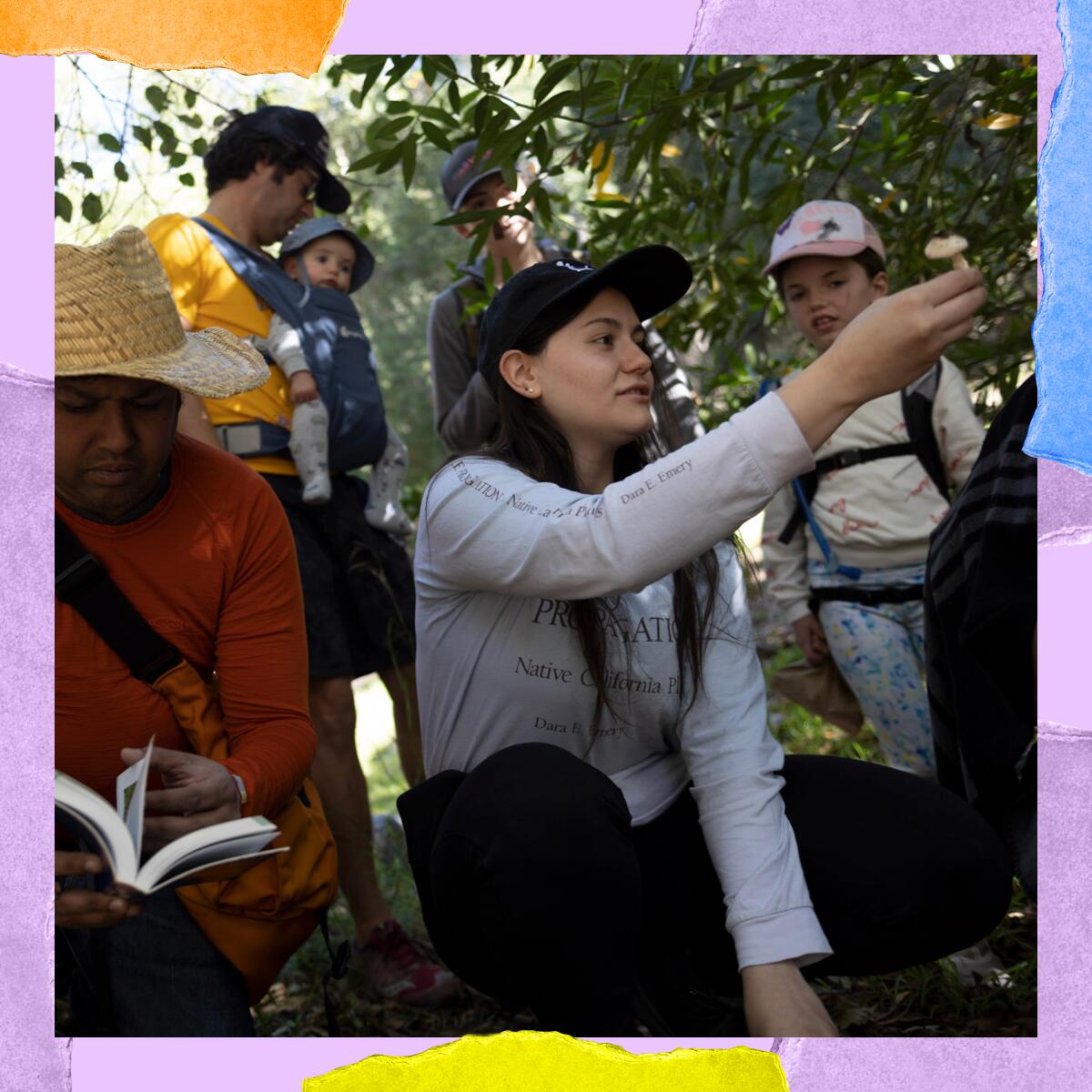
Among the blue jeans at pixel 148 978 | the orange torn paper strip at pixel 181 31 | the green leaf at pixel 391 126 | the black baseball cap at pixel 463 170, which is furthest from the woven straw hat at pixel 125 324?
the blue jeans at pixel 148 978

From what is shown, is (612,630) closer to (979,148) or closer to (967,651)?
(967,651)

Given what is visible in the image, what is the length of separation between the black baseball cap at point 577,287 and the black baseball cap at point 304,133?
54 cm

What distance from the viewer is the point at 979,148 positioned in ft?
8.86

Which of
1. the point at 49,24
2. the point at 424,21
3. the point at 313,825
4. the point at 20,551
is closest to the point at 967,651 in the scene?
the point at 313,825

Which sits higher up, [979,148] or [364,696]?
[979,148]

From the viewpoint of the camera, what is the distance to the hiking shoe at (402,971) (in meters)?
2.56

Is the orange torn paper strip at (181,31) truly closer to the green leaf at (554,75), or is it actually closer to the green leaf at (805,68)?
the green leaf at (554,75)

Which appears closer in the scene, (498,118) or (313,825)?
(313,825)

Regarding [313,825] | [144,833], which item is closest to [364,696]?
[313,825]

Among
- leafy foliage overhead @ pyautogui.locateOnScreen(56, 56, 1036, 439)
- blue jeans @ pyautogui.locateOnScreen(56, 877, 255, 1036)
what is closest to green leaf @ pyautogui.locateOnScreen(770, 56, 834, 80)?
leafy foliage overhead @ pyautogui.locateOnScreen(56, 56, 1036, 439)

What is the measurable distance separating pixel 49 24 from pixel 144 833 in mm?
1181

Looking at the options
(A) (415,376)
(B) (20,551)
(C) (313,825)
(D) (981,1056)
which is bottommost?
(D) (981,1056)

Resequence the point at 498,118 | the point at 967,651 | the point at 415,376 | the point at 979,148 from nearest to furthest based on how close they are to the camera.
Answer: the point at 967,651 < the point at 498,118 < the point at 979,148 < the point at 415,376

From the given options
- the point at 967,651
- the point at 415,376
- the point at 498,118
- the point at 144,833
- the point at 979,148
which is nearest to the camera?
the point at 144,833
